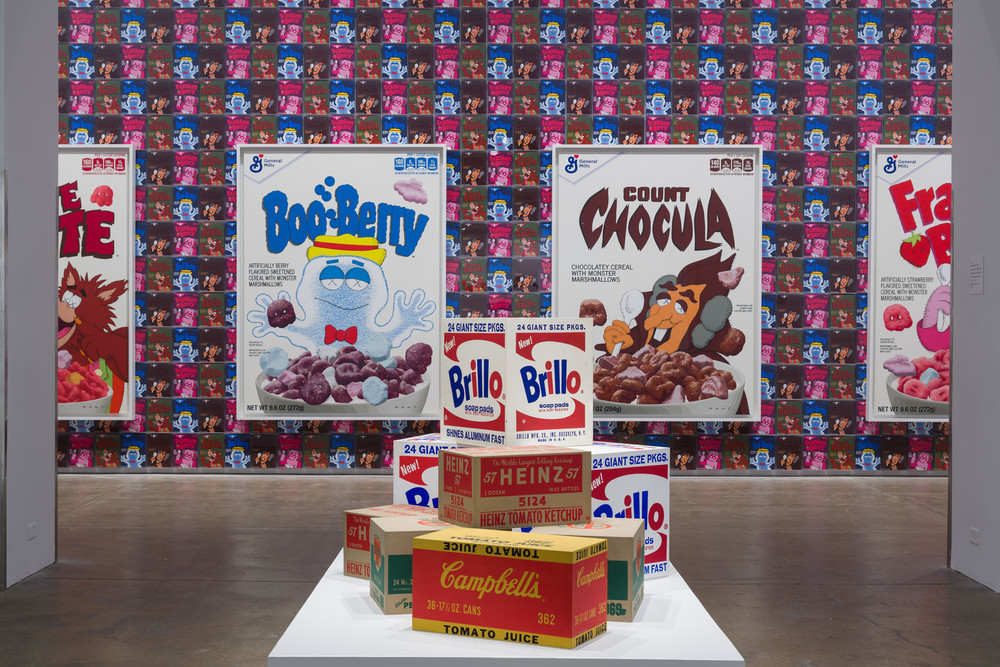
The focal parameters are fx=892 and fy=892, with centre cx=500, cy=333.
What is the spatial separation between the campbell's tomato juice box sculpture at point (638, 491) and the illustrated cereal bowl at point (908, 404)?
534 centimetres

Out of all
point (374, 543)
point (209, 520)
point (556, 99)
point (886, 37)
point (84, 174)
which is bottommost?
point (209, 520)

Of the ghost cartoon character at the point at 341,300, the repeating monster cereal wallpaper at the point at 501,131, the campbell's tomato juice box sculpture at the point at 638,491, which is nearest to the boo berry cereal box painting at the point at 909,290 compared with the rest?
the repeating monster cereal wallpaper at the point at 501,131

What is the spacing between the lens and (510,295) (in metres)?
7.00

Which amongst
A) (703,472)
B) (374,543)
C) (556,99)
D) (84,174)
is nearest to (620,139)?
(556,99)

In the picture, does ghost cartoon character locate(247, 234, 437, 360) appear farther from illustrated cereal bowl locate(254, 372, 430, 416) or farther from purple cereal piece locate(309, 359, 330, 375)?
illustrated cereal bowl locate(254, 372, 430, 416)

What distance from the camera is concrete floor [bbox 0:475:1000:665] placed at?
3230 millimetres

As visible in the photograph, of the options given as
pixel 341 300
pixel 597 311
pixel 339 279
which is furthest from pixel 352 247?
pixel 597 311

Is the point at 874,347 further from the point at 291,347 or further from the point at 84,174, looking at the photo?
the point at 84,174

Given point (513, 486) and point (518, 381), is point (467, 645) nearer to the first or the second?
point (513, 486)

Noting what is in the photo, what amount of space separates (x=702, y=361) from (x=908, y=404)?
1.64m

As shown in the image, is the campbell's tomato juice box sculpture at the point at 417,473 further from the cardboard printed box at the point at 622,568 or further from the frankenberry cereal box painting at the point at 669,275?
the frankenberry cereal box painting at the point at 669,275

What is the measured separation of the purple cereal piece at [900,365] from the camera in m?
6.93
